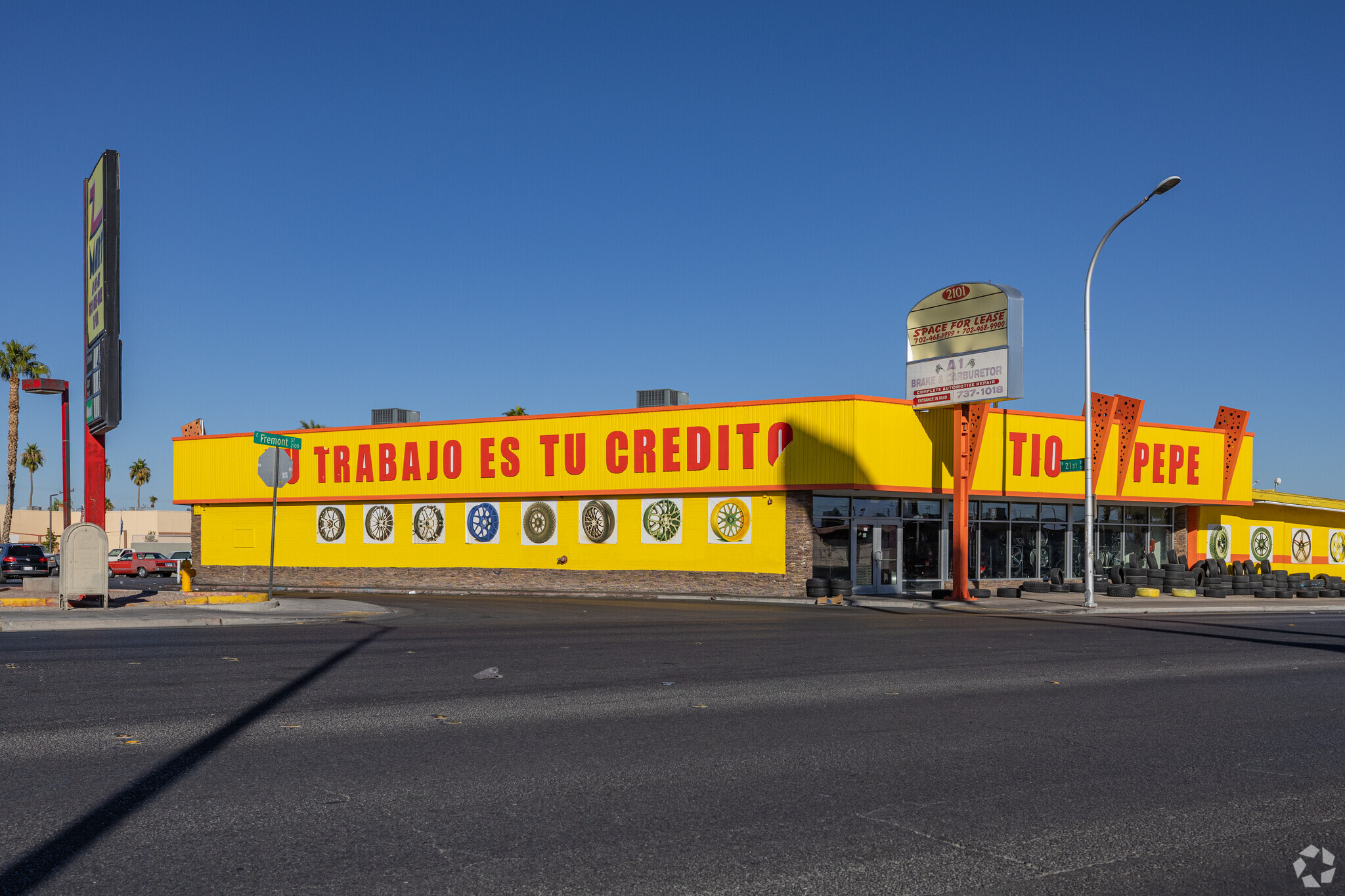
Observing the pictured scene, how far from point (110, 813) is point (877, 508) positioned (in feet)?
99.3

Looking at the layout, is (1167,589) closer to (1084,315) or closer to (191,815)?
(1084,315)

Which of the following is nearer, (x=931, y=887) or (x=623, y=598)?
(x=931, y=887)

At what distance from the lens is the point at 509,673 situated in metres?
12.5

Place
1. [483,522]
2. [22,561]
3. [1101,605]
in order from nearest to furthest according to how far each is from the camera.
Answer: [1101,605]
[483,522]
[22,561]

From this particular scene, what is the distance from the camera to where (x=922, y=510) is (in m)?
35.5

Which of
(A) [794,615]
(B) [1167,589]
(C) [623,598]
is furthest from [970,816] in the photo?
(B) [1167,589]

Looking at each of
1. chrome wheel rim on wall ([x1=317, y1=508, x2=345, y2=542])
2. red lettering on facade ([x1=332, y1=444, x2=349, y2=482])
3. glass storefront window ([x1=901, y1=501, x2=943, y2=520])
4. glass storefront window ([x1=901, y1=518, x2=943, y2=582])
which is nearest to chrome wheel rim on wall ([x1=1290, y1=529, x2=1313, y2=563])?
glass storefront window ([x1=901, y1=518, x2=943, y2=582])

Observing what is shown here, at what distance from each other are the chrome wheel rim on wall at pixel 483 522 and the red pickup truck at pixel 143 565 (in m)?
20.9

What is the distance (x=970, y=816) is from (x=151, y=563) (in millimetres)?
52835

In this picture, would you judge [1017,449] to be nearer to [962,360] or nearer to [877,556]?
[877,556]

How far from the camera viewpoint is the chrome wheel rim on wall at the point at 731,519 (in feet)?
113

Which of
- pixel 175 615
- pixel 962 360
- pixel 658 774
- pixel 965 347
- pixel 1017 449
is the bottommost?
pixel 175 615

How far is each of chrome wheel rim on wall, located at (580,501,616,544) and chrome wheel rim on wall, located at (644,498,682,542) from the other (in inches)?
56.3

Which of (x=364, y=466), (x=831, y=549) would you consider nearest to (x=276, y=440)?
(x=364, y=466)
